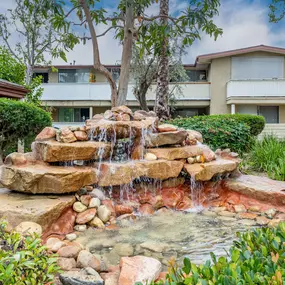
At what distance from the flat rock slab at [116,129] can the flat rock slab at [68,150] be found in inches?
9.0

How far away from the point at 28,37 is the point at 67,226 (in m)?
16.6

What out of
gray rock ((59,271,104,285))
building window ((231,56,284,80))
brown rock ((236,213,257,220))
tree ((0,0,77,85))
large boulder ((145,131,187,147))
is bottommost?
brown rock ((236,213,257,220))

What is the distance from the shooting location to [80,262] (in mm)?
2586

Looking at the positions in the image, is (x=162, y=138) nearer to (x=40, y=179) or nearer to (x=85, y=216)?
(x=85, y=216)

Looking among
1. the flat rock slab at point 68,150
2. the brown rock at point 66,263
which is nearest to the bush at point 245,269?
the brown rock at point 66,263

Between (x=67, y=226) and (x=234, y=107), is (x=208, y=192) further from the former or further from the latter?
(x=234, y=107)

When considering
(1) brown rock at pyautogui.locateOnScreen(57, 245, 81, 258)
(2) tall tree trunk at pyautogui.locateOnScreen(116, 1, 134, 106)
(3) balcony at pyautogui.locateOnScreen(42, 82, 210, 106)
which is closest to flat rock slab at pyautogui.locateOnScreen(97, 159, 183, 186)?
(1) brown rock at pyautogui.locateOnScreen(57, 245, 81, 258)

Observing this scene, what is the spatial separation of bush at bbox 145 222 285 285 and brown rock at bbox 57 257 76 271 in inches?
48.5

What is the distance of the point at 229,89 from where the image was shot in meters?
16.0

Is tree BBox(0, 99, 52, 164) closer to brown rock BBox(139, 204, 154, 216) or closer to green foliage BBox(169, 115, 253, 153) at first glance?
green foliage BBox(169, 115, 253, 153)

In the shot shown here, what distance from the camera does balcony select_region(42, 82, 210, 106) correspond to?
55.8 feet

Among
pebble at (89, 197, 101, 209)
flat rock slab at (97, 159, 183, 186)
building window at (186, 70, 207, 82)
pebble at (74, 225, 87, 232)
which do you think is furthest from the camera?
building window at (186, 70, 207, 82)

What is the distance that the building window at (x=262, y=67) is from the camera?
16.9 metres

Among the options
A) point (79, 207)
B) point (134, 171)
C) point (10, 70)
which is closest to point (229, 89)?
point (10, 70)
